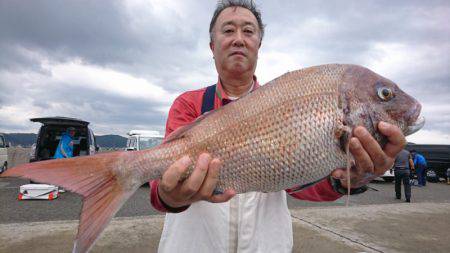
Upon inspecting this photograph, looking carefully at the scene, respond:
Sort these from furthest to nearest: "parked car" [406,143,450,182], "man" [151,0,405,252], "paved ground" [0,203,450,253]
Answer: "parked car" [406,143,450,182] < "paved ground" [0,203,450,253] < "man" [151,0,405,252]

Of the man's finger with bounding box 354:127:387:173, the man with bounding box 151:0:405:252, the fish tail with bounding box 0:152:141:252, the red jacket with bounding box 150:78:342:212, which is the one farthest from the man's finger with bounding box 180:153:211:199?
the man's finger with bounding box 354:127:387:173

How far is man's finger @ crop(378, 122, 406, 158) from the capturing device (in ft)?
5.73

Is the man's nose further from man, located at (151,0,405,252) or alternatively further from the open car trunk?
the open car trunk

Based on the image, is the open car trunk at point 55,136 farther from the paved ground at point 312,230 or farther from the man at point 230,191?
the man at point 230,191

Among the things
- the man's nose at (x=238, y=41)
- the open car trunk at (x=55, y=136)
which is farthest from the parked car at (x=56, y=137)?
the man's nose at (x=238, y=41)

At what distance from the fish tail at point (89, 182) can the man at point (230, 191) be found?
284 mm

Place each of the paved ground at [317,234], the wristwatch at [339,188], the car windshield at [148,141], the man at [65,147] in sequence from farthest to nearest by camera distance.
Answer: the car windshield at [148,141], the man at [65,147], the paved ground at [317,234], the wristwatch at [339,188]

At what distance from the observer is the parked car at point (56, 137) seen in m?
11.2

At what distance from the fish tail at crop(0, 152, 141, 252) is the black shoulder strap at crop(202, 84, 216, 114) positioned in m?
0.80

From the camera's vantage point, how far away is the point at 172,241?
231 centimetres

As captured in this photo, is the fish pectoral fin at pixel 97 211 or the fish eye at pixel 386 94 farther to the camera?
the fish eye at pixel 386 94

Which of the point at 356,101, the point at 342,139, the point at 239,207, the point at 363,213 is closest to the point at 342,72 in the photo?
the point at 356,101

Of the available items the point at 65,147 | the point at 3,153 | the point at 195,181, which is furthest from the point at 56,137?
the point at 195,181

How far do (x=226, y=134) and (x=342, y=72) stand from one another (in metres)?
0.80
